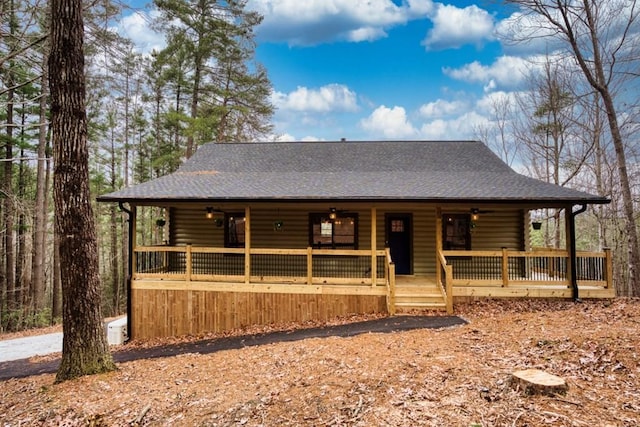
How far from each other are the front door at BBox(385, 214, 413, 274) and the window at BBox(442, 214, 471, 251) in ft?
3.61

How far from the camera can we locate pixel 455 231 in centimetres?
1081

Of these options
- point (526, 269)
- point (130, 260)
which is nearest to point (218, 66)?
point (130, 260)

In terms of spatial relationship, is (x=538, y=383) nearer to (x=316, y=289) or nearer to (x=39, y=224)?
(x=316, y=289)

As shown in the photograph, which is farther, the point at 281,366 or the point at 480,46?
the point at 480,46

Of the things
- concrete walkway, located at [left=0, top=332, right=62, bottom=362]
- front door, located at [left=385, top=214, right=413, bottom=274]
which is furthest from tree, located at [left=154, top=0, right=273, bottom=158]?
front door, located at [left=385, top=214, right=413, bottom=274]

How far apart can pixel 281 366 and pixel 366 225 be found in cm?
635

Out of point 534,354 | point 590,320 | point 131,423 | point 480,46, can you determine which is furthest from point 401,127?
point 131,423

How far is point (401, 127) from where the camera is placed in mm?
31844

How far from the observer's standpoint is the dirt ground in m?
3.45

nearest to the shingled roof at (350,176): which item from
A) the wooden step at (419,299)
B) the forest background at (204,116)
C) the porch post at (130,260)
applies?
the porch post at (130,260)

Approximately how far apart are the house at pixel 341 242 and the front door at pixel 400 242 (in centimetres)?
3

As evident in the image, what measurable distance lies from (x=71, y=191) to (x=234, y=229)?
6.02 m

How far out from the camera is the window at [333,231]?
10898mm

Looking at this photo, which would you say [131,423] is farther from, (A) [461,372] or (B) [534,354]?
(B) [534,354]
